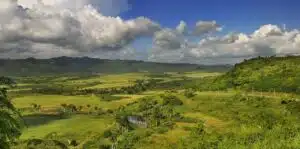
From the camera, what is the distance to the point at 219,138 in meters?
122

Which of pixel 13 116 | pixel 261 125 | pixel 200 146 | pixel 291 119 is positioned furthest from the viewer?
pixel 291 119

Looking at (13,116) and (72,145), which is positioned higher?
(13,116)

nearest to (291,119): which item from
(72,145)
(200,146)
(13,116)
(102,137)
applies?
(200,146)

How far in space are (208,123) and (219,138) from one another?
163ft

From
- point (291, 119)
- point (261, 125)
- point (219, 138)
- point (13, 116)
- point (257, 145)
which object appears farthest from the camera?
point (291, 119)

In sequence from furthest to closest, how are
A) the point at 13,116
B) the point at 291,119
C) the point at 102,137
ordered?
the point at 102,137
the point at 291,119
the point at 13,116

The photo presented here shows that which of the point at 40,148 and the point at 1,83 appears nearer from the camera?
the point at 1,83

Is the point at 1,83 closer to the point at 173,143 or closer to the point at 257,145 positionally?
the point at 257,145

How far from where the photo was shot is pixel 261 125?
145 meters

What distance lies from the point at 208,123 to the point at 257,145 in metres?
85.6

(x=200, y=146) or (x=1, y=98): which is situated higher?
(x=1, y=98)

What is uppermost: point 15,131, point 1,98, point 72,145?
point 1,98

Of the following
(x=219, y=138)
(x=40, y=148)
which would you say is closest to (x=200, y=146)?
(x=219, y=138)

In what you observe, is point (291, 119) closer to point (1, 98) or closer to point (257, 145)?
point (257, 145)
